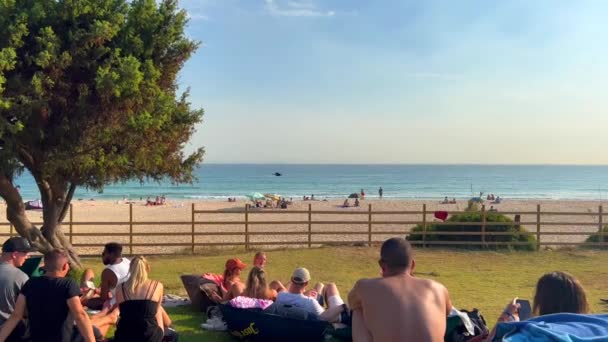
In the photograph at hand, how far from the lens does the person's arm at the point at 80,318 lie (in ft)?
13.3

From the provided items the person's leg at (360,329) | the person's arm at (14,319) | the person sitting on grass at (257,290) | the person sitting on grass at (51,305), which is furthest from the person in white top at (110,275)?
the person's leg at (360,329)

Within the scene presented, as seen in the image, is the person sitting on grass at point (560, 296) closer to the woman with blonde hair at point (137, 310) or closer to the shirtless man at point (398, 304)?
the shirtless man at point (398, 304)

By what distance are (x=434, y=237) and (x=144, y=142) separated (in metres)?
8.74

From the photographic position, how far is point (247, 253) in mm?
14188

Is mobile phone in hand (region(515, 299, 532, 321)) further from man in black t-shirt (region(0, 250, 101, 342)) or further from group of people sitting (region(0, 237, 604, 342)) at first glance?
man in black t-shirt (region(0, 250, 101, 342))

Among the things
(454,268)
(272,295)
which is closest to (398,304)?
(272,295)

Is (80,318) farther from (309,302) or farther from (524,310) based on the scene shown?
(524,310)

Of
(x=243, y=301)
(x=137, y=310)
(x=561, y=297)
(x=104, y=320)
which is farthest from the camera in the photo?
(x=243, y=301)

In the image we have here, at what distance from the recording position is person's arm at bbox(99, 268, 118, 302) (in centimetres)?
635

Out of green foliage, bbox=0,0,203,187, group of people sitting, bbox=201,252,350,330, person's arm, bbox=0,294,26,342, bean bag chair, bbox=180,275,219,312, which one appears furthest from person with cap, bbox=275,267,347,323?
green foliage, bbox=0,0,203,187

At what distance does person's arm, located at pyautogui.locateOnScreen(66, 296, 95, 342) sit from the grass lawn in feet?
8.46

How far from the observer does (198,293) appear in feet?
23.5

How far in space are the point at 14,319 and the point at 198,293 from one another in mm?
3140

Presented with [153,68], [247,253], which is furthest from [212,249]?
[153,68]
